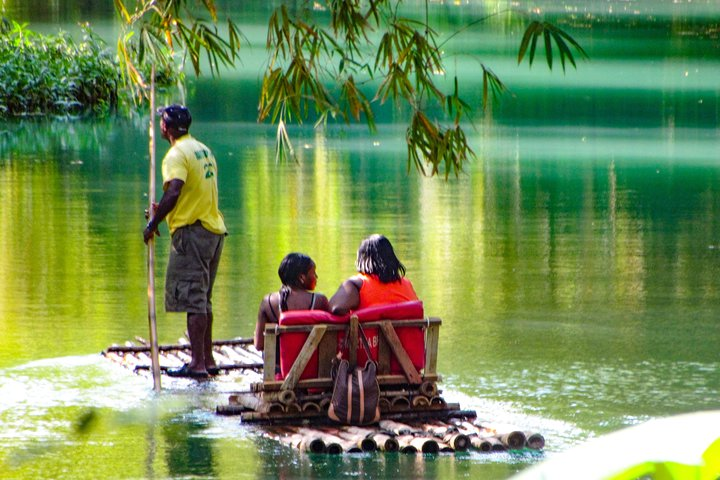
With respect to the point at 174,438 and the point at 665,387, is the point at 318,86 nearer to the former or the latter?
the point at 174,438

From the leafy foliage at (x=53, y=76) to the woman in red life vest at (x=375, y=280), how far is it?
20.7 m

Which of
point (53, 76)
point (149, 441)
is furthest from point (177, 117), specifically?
point (53, 76)

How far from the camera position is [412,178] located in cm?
1991

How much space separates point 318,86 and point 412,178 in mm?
14005

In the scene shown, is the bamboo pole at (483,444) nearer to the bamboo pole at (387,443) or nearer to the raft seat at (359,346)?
the bamboo pole at (387,443)

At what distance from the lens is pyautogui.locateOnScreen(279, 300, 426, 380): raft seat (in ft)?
24.1

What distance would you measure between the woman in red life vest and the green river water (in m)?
0.85

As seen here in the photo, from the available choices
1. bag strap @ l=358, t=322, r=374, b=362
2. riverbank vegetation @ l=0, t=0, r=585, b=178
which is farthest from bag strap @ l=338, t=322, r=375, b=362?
riverbank vegetation @ l=0, t=0, r=585, b=178

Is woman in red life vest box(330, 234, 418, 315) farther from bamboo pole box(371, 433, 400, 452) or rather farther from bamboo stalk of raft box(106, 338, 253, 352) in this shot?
bamboo stalk of raft box(106, 338, 253, 352)

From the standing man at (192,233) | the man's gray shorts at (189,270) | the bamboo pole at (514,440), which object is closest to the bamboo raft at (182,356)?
the standing man at (192,233)

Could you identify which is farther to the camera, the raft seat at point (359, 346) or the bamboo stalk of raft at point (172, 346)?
the bamboo stalk of raft at point (172, 346)

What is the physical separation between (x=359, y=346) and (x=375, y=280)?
405 mm

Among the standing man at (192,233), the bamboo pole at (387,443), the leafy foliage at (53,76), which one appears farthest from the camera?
the leafy foliage at (53,76)

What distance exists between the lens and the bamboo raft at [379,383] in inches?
282
